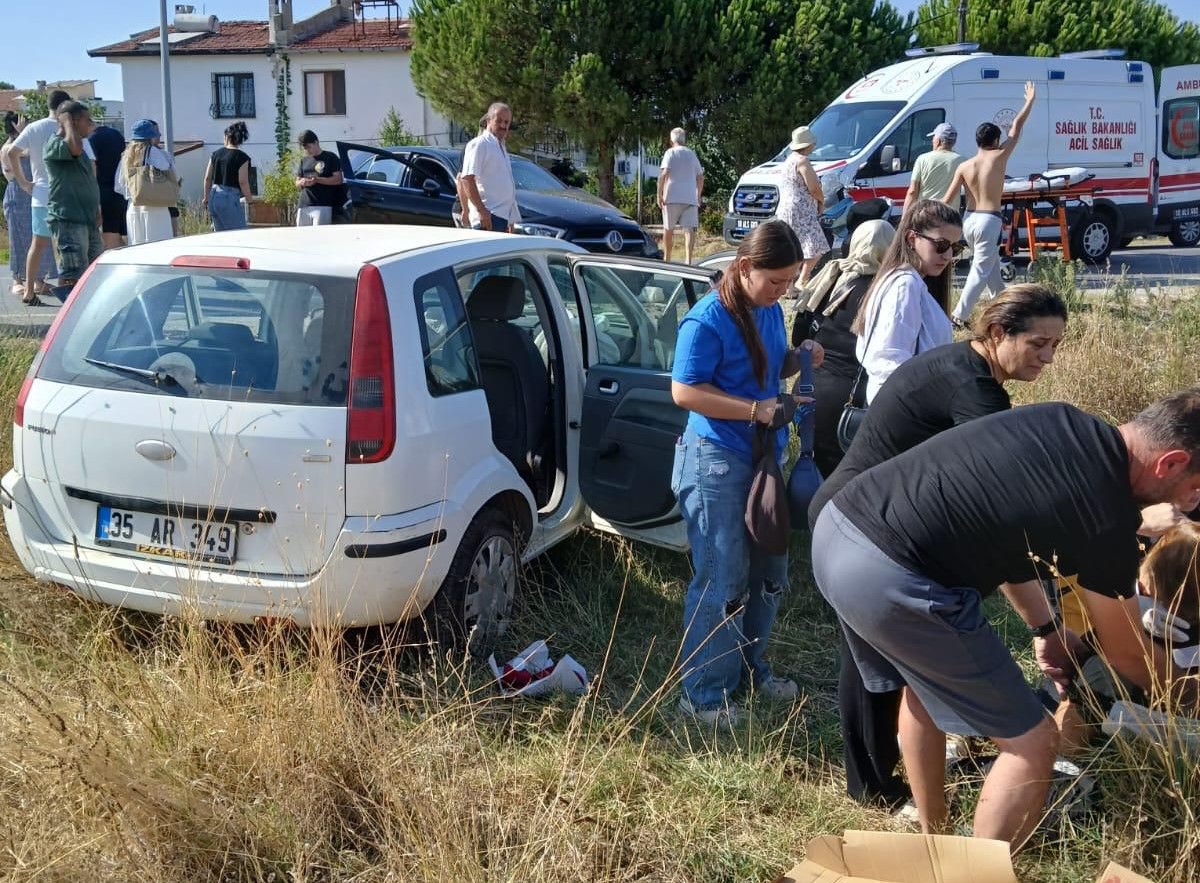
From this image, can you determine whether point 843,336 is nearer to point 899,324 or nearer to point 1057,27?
point 899,324

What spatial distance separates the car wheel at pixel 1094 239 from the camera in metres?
16.1

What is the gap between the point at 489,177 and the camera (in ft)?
32.0

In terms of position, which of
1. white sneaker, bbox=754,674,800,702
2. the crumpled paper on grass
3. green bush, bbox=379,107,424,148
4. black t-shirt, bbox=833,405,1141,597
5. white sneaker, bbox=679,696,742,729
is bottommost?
white sneaker, bbox=754,674,800,702

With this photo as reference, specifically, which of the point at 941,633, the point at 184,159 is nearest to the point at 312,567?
the point at 941,633

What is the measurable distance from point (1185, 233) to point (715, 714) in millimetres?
19207

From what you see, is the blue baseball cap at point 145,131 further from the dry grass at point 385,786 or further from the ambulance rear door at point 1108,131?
the ambulance rear door at point 1108,131

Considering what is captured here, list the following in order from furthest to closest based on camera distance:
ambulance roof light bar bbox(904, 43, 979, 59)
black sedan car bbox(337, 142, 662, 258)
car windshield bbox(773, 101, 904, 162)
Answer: ambulance roof light bar bbox(904, 43, 979, 59), car windshield bbox(773, 101, 904, 162), black sedan car bbox(337, 142, 662, 258)

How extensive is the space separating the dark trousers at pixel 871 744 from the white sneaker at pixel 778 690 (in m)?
0.62

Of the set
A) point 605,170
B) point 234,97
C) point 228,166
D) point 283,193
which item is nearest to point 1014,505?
point 228,166

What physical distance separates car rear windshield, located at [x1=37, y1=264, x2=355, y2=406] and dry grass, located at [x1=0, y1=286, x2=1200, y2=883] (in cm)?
81

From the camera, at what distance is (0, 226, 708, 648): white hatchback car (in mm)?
3771

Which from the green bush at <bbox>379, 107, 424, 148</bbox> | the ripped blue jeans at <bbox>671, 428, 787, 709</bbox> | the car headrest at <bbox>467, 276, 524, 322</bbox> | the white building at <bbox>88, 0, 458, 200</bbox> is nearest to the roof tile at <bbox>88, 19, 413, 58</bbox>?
the white building at <bbox>88, 0, 458, 200</bbox>

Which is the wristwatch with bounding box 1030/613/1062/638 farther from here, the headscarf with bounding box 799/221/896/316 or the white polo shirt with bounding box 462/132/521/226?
the white polo shirt with bounding box 462/132/521/226

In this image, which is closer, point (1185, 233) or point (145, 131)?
point (145, 131)
